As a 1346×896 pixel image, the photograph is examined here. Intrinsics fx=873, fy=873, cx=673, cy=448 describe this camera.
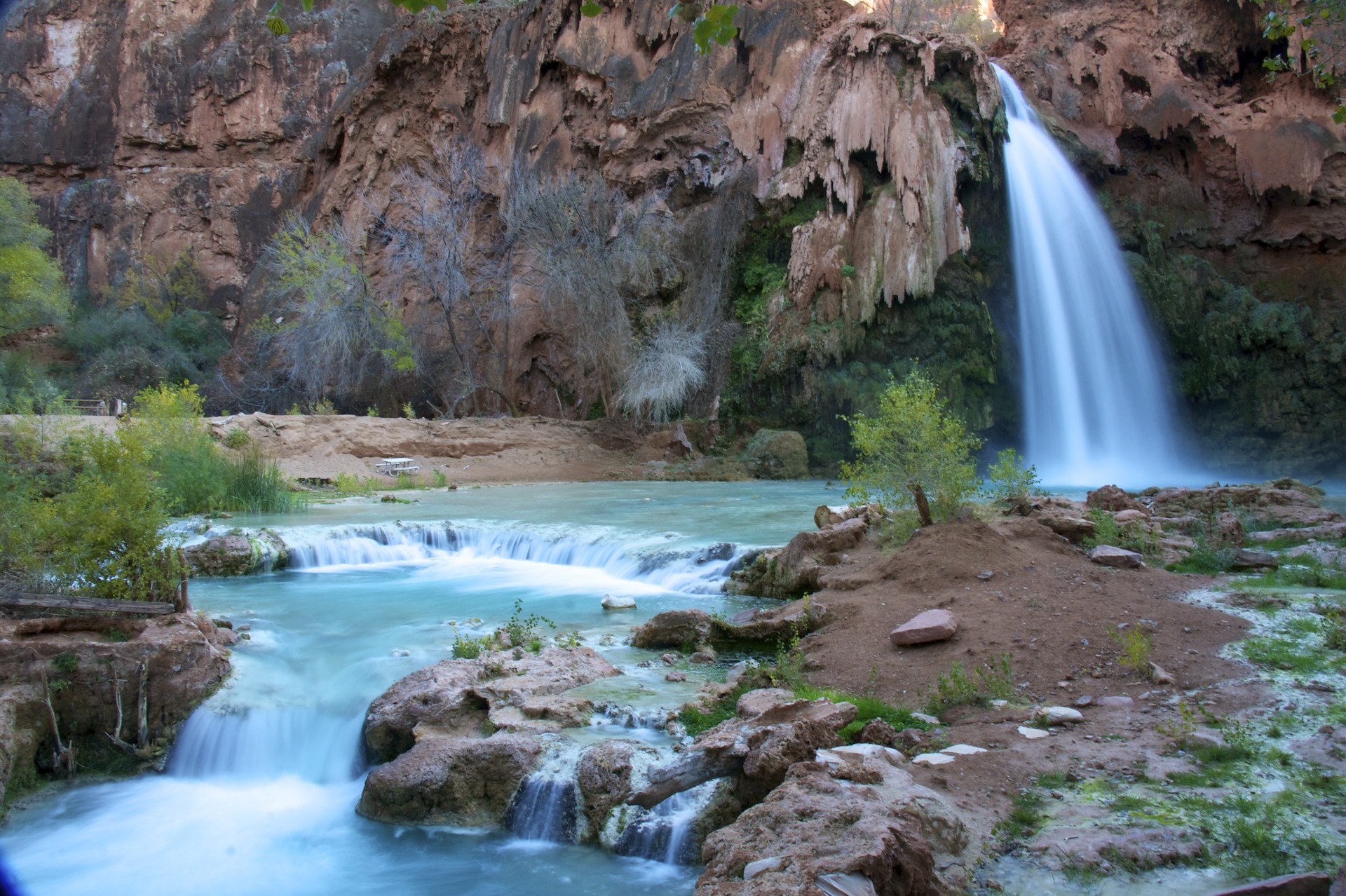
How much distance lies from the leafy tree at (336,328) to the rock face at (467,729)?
2124cm

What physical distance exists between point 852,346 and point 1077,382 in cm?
570

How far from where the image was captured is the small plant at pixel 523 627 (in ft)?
22.5

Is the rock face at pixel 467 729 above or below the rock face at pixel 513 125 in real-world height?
below

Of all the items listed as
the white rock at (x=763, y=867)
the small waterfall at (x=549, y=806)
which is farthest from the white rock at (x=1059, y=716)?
the small waterfall at (x=549, y=806)

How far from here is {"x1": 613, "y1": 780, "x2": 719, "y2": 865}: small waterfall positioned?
4.05 meters

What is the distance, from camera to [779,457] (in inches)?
853

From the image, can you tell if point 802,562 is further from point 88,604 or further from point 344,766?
point 88,604

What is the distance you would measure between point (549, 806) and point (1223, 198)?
25.4 metres

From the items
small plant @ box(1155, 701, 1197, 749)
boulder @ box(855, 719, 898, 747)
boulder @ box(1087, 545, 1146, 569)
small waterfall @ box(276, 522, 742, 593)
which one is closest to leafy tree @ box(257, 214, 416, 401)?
small waterfall @ box(276, 522, 742, 593)

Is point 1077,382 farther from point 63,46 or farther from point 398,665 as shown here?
point 63,46

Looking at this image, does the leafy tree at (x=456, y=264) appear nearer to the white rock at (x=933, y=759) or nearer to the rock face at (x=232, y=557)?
the rock face at (x=232, y=557)

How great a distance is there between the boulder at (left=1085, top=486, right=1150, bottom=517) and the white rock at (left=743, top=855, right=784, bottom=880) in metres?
7.42

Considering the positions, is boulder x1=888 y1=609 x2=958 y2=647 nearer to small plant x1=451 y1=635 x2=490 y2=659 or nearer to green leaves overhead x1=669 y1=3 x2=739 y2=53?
small plant x1=451 y1=635 x2=490 y2=659

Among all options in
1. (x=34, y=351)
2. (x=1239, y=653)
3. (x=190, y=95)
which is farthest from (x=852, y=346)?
(x=190, y=95)
